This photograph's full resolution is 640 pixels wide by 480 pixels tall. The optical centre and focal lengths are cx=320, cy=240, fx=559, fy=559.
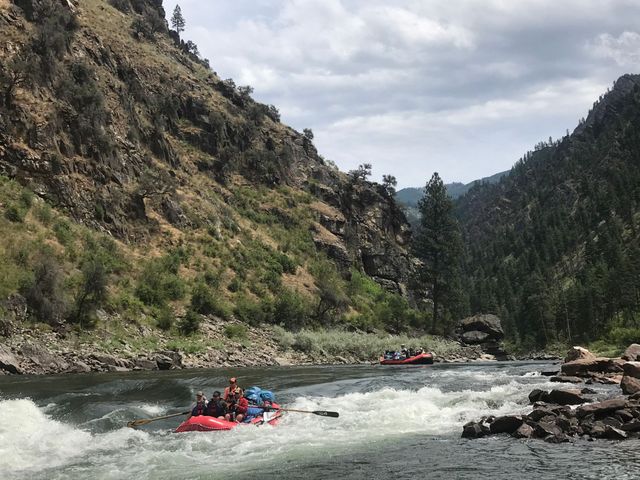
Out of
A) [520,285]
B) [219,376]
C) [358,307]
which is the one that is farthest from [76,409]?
[520,285]

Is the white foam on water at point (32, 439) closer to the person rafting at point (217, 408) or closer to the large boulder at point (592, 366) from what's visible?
the person rafting at point (217, 408)

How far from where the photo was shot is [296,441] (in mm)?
14070

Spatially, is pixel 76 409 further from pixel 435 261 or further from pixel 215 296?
pixel 435 261

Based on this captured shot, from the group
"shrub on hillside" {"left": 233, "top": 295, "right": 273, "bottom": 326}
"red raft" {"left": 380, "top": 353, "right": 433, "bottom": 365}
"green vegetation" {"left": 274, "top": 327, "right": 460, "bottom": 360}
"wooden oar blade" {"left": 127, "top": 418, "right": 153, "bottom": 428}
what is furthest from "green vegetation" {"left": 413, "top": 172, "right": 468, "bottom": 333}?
"wooden oar blade" {"left": 127, "top": 418, "right": 153, "bottom": 428}

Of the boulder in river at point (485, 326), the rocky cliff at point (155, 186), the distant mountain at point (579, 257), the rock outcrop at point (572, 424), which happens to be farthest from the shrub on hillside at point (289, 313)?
the distant mountain at point (579, 257)

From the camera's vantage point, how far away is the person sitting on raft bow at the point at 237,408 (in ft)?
53.0

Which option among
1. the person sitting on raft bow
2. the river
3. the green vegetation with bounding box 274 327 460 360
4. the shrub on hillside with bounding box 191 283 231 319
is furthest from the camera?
the green vegetation with bounding box 274 327 460 360

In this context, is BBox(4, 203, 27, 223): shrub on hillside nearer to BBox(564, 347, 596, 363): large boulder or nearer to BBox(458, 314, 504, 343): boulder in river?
BBox(564, 347, 596, 363): large boulder

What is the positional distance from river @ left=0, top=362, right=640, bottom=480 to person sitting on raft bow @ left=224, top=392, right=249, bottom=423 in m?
0.69

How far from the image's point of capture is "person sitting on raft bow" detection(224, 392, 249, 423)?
16156 mm

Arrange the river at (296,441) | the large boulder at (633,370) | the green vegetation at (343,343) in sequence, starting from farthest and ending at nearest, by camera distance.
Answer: the green vegetation at (343,343) < the large boulder at (633,370) < the river at (296,441)

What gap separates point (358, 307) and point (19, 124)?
37.8 metres

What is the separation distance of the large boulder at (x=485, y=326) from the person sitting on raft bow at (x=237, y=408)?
194 ft

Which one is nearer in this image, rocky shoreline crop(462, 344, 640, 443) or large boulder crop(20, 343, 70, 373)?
rocky shoreline crop(462, 344, 640, 443)
